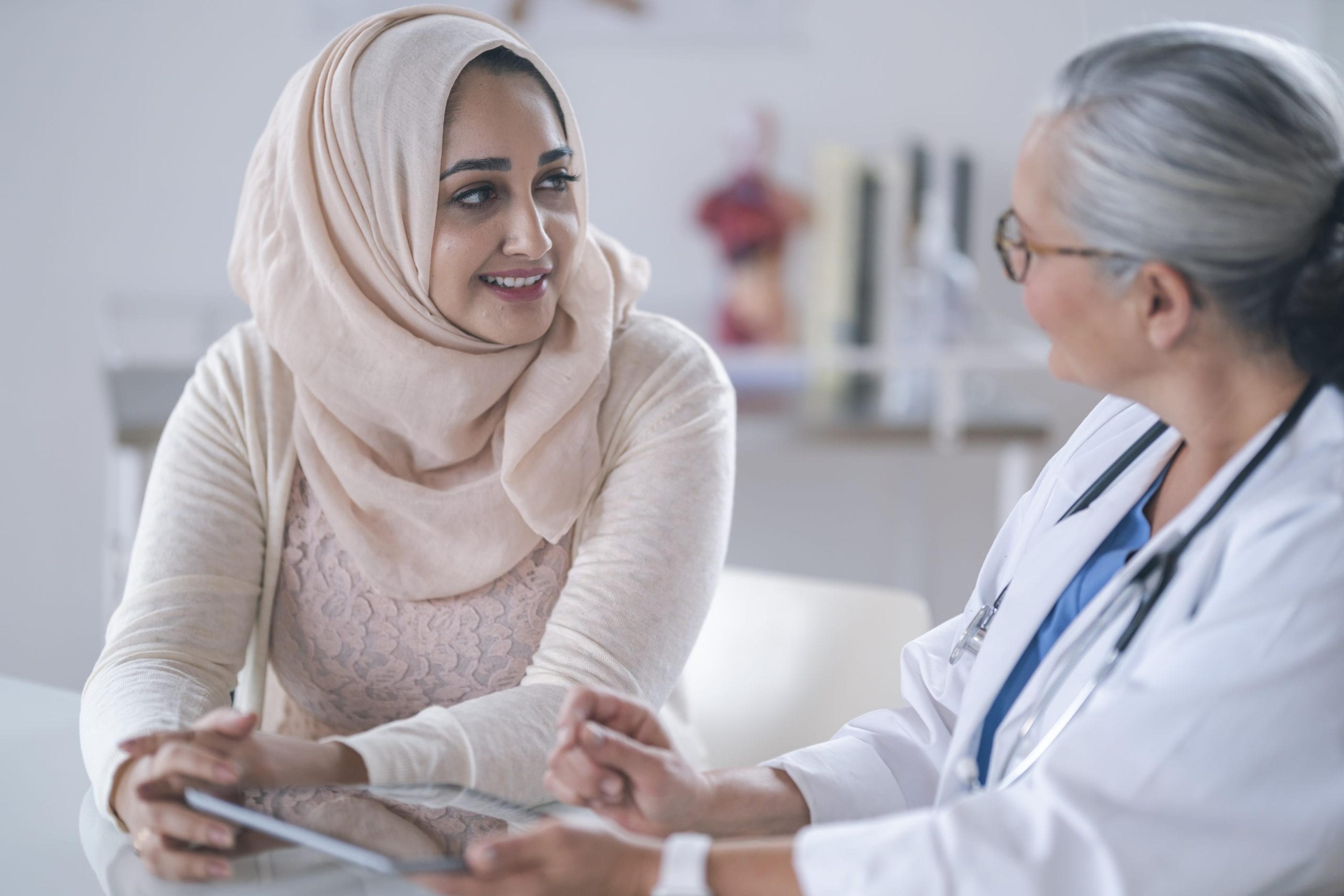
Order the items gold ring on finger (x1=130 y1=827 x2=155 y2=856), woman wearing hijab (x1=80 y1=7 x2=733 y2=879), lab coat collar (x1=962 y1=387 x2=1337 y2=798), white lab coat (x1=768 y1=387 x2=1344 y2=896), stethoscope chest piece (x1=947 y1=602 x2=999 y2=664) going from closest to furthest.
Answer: white lab coat (x1=768 y1=387 x2=1344 y2=896) → lab coat collar (x1=962 y1=387 x2=1337 y2=798) → gold ring on finger (x1=130 y1=827 x2=155 y2=856) → stethoscope chest piece (x1=947 y1=602 x2=999 y2=664) → woman wearing hijab (x1=80 y1=7 x2=733 y2=879)

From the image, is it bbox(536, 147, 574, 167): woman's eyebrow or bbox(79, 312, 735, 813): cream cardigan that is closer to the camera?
bbox(79, 312, 735, 813): cream cardigan

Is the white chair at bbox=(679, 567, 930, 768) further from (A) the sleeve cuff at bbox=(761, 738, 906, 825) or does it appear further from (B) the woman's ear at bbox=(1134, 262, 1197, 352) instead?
(B) the woman's ear at bbox=(1134, 262, 1197, 352)

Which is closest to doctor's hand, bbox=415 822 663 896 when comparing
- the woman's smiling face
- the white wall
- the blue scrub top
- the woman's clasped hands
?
the woman's clasped hands

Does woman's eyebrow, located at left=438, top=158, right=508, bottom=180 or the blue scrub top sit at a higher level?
woman's eyebrow, located at left=438, top=158, right=508, bottom=180

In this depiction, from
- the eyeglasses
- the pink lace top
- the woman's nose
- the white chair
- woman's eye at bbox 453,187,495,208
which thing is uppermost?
the eyeglasses

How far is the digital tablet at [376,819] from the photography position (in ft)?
2.98

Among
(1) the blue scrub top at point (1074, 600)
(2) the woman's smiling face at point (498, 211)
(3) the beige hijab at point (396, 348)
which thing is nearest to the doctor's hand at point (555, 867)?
(1) the blue scrub top at point (1074, 600)

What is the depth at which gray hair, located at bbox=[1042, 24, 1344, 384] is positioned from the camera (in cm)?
87

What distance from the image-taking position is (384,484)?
1.46 metres

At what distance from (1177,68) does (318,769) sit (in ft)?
2.91

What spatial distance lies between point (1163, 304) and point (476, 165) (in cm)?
76

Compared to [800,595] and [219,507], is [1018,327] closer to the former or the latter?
[800,595]

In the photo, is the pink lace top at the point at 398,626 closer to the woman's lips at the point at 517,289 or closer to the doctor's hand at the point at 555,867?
the woman's lips at the point at 517,289

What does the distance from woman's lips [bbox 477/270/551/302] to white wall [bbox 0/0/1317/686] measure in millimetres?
1922
